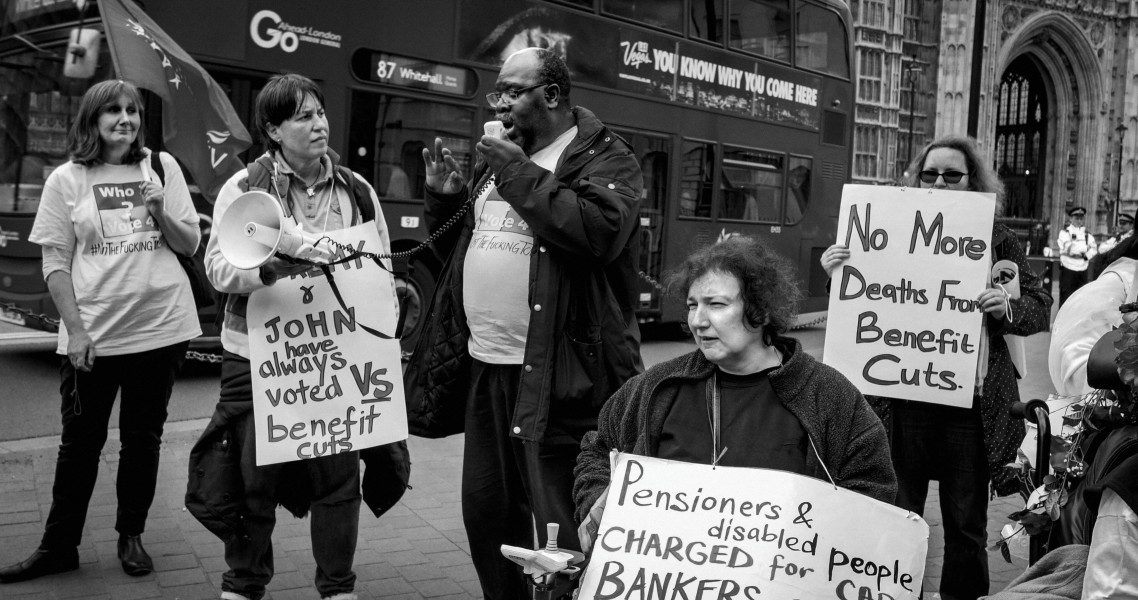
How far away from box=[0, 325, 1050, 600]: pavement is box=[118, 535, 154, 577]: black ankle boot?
34 millimetres

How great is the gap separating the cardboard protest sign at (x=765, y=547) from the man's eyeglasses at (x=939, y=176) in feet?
6.44

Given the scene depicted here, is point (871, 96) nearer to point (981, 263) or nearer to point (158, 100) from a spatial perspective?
point (158, 100)

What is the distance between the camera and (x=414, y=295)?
10648 millimetres

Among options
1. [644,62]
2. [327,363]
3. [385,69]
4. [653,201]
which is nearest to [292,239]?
[327,363]

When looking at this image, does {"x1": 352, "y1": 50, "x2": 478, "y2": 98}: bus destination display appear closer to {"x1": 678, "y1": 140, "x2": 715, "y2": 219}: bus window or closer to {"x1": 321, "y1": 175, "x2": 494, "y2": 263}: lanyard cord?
{"x1": 678, "y1": 140, "x2": 715, "y2": 219}: bus window

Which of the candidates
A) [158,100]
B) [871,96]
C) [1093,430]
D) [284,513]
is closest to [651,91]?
[158,100]

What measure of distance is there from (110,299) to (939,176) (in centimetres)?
318

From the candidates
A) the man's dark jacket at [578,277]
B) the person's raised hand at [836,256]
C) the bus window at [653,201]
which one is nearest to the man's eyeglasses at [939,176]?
the person's raised hand at [836,256]

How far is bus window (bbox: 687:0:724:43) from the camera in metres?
12.7

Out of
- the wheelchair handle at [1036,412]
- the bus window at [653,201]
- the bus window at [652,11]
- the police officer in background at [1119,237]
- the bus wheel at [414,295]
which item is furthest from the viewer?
the bus window at [653,201]

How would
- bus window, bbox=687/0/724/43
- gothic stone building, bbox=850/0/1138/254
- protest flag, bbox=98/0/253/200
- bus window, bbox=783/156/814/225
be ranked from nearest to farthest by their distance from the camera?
1. protest flag, bbox=98/0/253/200
2. bus window, bbox=687/0/724/43
3. bus window, bbox=783/156/814/225
4. gothic stone building, bbox=850/0/1138/254

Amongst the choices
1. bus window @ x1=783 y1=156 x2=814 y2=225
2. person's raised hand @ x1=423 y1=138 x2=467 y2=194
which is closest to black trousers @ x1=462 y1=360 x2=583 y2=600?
person's raised hand @ x1=423 y1=138 x2=467 y2=194

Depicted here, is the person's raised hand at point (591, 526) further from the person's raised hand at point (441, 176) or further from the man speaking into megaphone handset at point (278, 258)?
the person's raised hand at point (441, 176)

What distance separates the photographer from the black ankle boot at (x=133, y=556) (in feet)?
14.4
